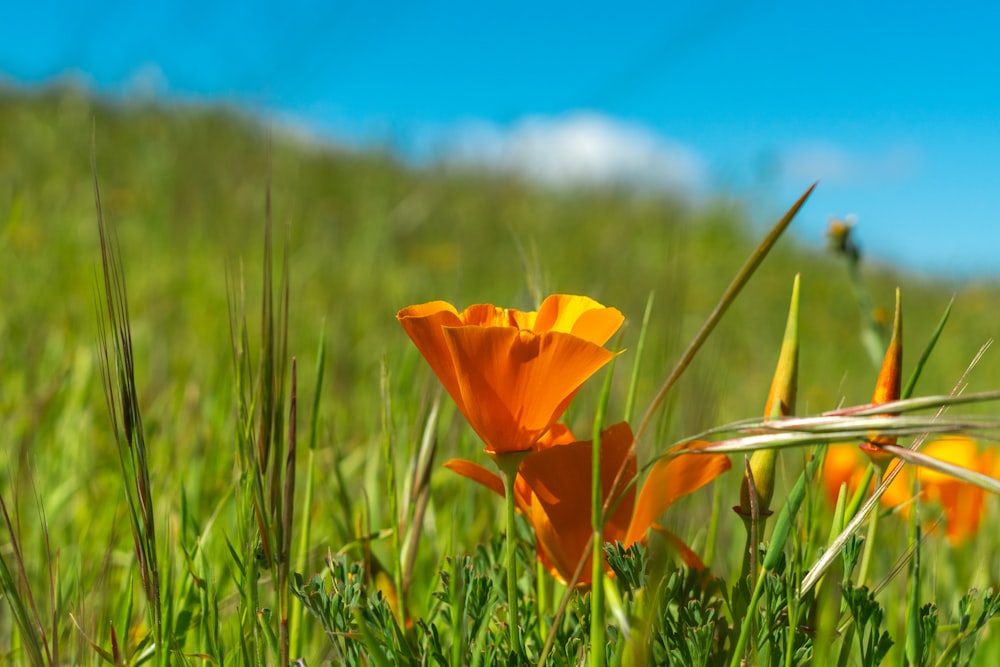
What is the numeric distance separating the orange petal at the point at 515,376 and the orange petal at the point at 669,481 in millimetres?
89

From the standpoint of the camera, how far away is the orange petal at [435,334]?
2.01ft

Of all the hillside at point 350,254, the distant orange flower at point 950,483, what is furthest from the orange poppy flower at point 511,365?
the distant orange flower at point 950,483

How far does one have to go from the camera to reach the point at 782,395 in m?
0.64

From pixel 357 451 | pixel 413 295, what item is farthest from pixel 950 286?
pixel 357 451

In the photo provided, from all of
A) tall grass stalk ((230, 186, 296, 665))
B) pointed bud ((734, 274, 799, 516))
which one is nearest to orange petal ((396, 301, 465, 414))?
tall grass stalk ((230, 186, 296, 665))

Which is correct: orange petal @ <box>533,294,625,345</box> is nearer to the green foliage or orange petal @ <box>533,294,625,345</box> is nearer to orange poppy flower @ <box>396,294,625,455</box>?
orange poppy flower @ <box>396,294,625,455</box>

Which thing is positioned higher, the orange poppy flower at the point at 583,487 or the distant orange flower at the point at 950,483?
the orange poppy flower at the point at 583,487

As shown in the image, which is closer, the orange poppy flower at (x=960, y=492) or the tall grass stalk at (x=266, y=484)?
the tall grass stalk at (x=266, y=484)

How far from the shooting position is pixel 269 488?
684mm

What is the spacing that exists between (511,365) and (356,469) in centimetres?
106

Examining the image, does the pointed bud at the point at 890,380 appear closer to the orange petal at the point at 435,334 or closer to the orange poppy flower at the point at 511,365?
the orange poppy flower at the point at 511,365

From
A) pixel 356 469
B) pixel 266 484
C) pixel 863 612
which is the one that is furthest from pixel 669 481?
pixel 356 469

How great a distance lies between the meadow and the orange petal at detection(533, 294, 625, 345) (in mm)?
27

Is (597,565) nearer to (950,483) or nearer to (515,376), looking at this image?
(515,376)
